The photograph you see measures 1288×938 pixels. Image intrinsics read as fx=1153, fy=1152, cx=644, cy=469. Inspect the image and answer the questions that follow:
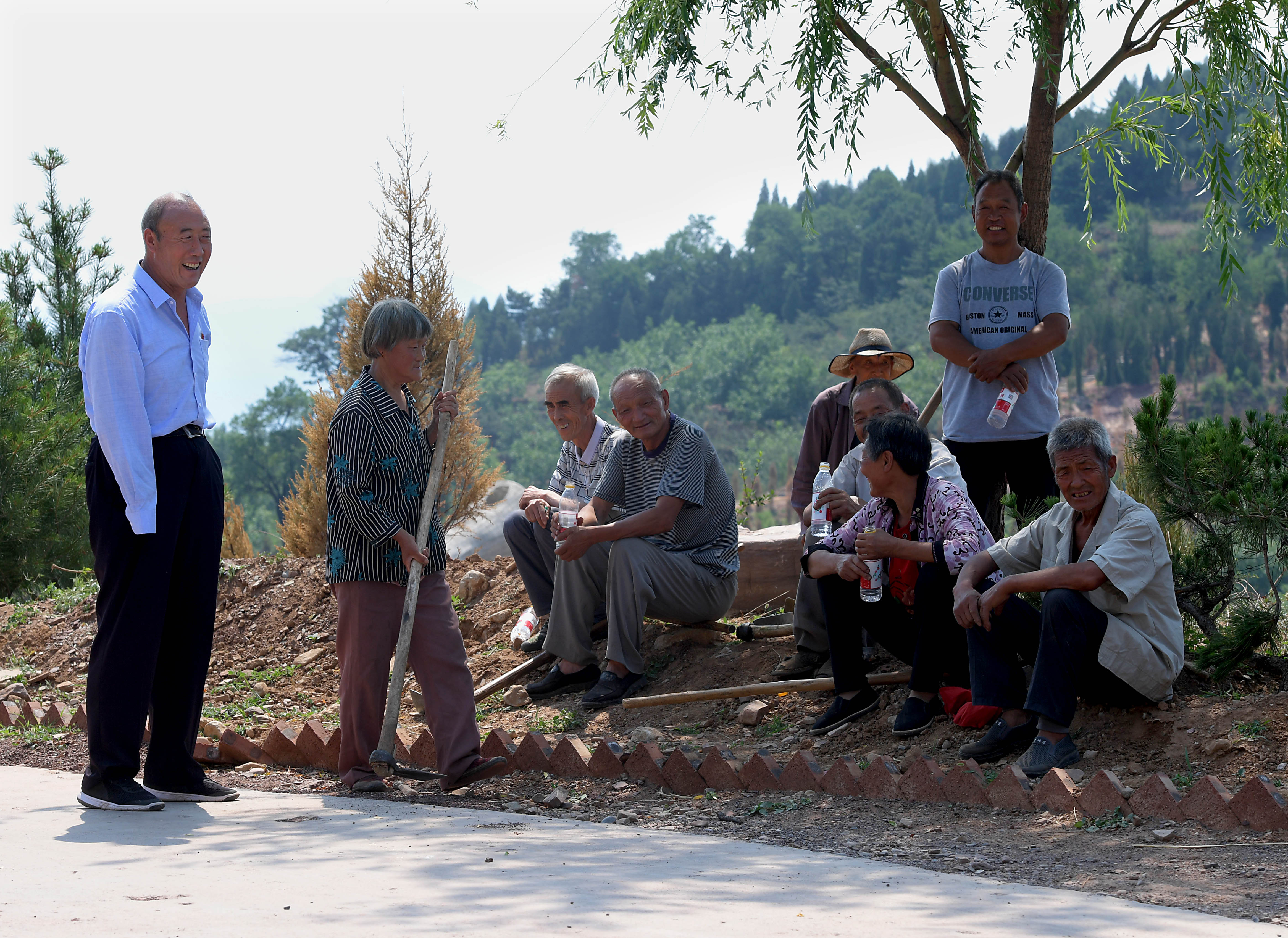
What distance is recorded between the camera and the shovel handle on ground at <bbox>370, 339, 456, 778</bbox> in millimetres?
4004

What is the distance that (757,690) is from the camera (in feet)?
16.1

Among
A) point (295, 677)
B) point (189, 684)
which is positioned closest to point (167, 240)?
point (189, 684)

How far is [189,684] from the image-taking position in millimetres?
3717

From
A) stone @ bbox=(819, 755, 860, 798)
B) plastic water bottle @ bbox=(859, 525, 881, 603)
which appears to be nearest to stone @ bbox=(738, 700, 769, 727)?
plastic water bottle @ bbox=(859, 525, 881, 603)

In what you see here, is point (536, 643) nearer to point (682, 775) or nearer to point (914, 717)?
point (682, 775)

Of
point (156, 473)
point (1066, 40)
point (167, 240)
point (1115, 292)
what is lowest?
point (156, 473)

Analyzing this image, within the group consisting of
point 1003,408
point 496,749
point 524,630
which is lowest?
point 496,749

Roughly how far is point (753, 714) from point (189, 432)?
2487 mm

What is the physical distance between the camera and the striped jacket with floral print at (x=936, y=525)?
4.18 m

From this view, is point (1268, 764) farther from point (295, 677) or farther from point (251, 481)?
point (251, 481)

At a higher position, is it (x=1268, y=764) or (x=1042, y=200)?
(x=1042, y=200)

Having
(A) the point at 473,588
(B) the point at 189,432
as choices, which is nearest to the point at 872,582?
(B) the point at 189,432

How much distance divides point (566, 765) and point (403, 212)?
346 inches

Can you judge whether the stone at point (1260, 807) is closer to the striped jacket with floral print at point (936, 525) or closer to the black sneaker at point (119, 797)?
the striped jacket with floral print at point (936, 525)
